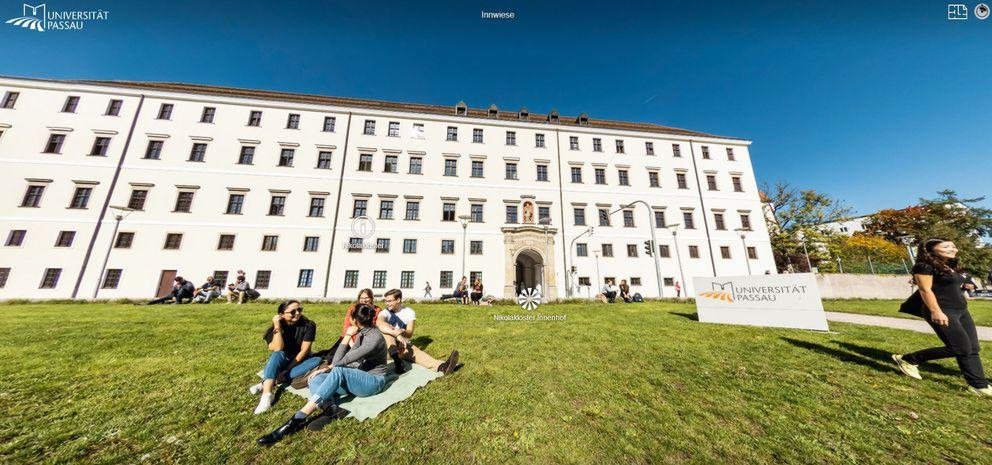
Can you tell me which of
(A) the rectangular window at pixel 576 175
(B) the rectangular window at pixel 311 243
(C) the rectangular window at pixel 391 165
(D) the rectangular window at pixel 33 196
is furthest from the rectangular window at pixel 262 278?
(A) the rectangular window at pixel 576 175

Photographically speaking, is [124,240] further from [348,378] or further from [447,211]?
[348,378]

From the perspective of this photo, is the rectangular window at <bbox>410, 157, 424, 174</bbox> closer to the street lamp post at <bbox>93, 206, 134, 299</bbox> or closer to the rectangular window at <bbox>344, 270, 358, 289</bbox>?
the rectangular window at <bbox>344, 270, 358, 289</bbox>

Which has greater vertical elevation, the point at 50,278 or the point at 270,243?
the point at 270,243

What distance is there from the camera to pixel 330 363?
4555 mm

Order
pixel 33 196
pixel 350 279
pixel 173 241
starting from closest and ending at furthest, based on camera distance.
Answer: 1. pixel 33 196
2. pixel 173 241
3. pixel 350 279

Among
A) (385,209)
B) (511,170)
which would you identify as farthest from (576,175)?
(385,209)

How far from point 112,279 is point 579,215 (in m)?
28.6

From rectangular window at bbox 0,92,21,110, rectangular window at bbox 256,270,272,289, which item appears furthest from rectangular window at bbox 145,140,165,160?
rectangular window at bbox 256,270,272,289

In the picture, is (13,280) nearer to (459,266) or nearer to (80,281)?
(80,281)

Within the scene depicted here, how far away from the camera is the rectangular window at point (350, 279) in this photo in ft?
60.5

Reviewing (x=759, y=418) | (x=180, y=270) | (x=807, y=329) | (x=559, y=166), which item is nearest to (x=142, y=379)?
(x=759, y=418)

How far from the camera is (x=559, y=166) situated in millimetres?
23125

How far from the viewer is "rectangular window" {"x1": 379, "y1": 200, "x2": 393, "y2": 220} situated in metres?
20.1

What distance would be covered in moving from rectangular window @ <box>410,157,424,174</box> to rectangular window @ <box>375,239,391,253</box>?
5.52 meters
